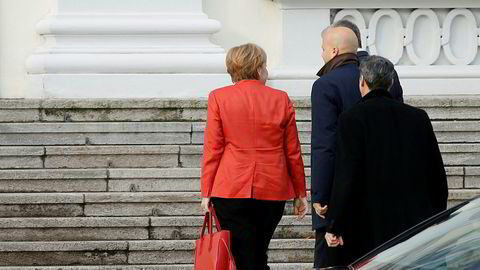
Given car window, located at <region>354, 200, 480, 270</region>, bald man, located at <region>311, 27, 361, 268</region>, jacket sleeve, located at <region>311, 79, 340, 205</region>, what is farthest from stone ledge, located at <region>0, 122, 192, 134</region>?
car window, located at <region>354, 200, 480, 270</region>

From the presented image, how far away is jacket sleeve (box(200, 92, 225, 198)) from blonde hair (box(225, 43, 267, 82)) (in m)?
0.23

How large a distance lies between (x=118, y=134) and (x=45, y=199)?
0.93m

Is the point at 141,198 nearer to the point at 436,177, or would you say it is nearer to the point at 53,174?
the point at 53,174

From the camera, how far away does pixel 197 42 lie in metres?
11.0

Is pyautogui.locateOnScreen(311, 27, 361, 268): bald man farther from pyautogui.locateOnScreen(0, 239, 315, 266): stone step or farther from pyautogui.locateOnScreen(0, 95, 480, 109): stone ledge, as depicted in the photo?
pyautogui.locateOnScreen(0, 95, 480, 109): stone ledge

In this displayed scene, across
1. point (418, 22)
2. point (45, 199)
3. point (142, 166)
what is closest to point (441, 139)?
point (418, 22)

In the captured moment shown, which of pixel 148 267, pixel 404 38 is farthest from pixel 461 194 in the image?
pixel 148 267

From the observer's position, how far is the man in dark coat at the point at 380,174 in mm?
6492

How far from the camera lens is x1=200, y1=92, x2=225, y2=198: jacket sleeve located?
7301 mm

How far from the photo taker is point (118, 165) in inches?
388

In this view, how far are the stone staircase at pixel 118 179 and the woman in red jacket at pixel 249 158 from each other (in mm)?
1654

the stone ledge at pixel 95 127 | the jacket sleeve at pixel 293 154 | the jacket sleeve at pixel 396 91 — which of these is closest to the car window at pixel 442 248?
the jacket sleeve at pixel 396 91

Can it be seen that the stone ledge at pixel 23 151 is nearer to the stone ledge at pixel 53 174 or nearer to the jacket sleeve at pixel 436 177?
the stone ledge at pixel 53 174

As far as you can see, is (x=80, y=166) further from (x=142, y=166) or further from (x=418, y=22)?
(x=418, y=22)
